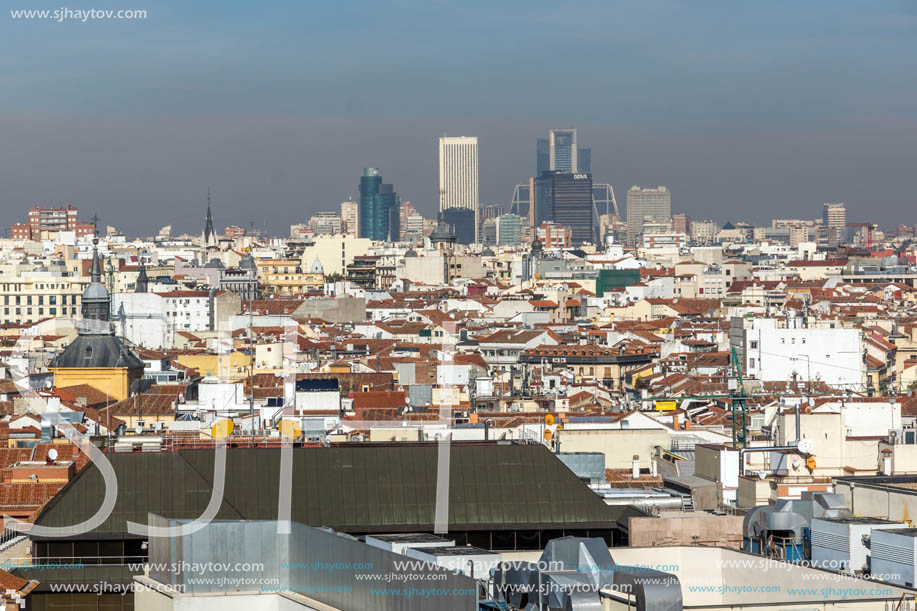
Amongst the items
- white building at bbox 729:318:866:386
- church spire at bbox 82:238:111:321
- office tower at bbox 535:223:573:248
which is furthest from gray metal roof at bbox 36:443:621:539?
office tower at bbox 535:223:573:248

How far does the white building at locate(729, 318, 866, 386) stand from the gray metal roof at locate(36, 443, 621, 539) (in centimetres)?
2752

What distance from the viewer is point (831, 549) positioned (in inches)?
467

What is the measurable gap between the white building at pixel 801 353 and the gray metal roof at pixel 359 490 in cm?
2752

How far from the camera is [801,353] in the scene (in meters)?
43.2

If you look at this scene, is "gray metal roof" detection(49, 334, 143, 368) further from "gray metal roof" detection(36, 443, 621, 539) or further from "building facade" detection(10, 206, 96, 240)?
"building facade" detection(10, 206, 96, 240)

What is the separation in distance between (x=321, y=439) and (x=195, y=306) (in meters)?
57.5

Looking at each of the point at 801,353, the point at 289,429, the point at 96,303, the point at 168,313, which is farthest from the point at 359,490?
the point at 168,313

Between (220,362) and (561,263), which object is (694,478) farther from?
(561,263)

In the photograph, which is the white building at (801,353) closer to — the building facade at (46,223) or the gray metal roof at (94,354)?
the gray metal roof at (94,354)

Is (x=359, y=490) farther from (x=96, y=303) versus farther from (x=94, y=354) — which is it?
(x=96, y=303)

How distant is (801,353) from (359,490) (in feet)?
97.2

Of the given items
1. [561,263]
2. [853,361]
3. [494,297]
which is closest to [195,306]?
[494,297]

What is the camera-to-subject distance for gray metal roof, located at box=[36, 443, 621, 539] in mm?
14508

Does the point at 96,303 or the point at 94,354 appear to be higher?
the point at 96,303
